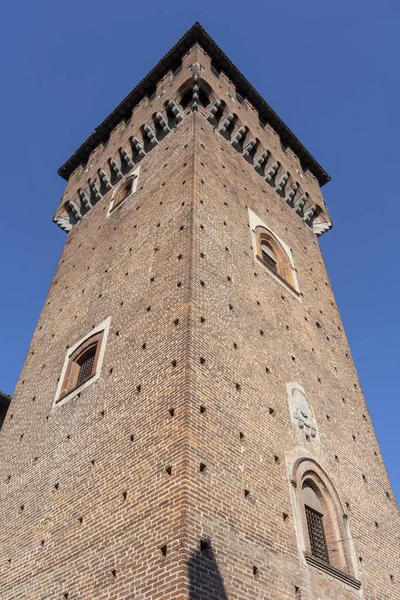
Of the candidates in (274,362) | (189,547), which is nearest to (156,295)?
(274,362)

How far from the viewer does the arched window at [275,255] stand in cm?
1201

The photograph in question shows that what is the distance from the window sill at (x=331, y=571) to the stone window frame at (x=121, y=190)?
366 inches

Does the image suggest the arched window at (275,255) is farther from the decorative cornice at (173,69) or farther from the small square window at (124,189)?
the decorative cornice at (173,69)

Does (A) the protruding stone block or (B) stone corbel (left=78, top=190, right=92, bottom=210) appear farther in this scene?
(B) stone corbel (left=78, top=190, right=92, bottom=210)

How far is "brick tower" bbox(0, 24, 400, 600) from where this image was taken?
6.30 metres

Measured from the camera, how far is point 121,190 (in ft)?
47.5

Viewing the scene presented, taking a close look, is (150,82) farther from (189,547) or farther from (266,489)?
(189,547)

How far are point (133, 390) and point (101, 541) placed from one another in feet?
6.98

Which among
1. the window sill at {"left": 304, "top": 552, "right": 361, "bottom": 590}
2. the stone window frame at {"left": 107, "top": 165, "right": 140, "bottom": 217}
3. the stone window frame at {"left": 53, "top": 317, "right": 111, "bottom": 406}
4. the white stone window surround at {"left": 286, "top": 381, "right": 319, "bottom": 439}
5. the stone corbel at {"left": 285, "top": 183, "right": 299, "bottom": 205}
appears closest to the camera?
the window sill at {"left": 304, "top": 552, "right": 361, "bottom": 590}

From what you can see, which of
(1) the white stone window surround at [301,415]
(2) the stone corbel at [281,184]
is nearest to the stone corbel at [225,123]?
(2) the stone corbel at [281,184]

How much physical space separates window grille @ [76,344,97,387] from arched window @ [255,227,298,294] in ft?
13.7

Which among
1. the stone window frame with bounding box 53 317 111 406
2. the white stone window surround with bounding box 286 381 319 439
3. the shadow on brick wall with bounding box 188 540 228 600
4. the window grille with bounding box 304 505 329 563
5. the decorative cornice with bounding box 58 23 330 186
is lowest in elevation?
the shadow on brick wall with bounding box 188 540 228 600

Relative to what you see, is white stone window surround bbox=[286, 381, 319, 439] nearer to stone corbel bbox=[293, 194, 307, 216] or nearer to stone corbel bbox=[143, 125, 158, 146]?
stone corbel bbox=[293, 194, 307, 216]

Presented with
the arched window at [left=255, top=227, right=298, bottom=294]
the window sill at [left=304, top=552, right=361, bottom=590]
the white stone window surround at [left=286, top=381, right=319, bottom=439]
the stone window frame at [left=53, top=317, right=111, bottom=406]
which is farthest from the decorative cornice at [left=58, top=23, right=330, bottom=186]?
the window sill at [left=304, top=552, right=361, bottom=590]
